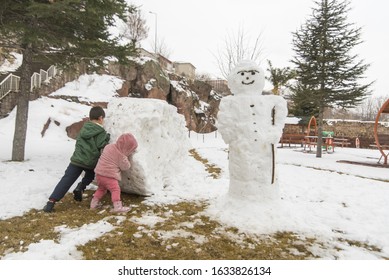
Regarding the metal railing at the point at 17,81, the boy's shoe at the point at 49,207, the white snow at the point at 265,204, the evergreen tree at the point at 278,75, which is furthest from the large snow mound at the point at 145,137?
the evergreen tree at the point at 278,75

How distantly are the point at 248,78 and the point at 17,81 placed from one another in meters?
13.7

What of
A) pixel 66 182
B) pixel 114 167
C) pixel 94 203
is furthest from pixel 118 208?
pixel 66 182

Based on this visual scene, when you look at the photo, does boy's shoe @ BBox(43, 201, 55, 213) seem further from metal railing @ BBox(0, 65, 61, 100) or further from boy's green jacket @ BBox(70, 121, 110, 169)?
metal railing @ BBox(0, 65, 61, 100)

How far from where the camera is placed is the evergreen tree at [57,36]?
5906 millimetres

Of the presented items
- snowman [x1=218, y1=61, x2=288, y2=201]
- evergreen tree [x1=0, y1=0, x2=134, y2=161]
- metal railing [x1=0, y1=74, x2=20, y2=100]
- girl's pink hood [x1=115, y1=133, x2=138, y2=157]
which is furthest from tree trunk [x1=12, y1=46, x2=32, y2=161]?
metal railing [x1=0, y1=74, x2=20, y2=100]

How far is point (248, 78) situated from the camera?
3.84 meters

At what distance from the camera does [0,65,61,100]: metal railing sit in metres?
12.0

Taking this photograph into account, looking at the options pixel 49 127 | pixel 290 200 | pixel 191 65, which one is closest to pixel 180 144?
pixel 290 200

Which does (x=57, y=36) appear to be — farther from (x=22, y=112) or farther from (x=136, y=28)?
(x=136, y=28)

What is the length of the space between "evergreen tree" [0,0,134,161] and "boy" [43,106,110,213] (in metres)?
2.98

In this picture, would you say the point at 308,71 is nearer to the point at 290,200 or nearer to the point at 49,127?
the point at 290,200

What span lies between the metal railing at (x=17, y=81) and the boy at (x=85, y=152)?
859 cm

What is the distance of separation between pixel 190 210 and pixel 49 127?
9.88 metres

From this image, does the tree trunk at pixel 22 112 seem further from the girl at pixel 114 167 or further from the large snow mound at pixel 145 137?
the girl at pixel 114 167
